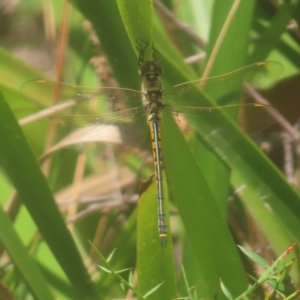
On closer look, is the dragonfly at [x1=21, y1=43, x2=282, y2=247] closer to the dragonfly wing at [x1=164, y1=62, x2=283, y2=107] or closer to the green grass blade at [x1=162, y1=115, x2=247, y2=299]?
the dragonfly wing at [x1=164, y1=62, x2=283, y2=107]

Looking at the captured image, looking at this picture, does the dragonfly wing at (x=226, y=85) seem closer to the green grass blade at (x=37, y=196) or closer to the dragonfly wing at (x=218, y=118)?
the dragonfly wing at (x=218, y=118)

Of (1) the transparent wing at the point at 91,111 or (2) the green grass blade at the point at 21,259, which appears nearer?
(2) the green grass blade at the point at 21,259

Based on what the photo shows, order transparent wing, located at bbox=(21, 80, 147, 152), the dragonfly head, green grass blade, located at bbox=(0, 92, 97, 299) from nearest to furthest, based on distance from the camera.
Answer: green grass blade, located at bbox=(0, 92, 97, 299) < the dragonfly head < transparent wing, located at bbox=(21, 80, 147, 152)

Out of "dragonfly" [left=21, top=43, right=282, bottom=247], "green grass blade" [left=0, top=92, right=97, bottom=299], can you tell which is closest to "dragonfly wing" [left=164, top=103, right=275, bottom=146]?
"dragonfly" [left=21, top=43, right=282, bottom=247]

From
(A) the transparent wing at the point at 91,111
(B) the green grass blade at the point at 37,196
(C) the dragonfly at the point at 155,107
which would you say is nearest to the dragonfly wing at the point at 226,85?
(C) the dragonfly at the point at 155,107

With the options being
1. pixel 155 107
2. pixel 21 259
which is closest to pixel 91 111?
pixel 155 107

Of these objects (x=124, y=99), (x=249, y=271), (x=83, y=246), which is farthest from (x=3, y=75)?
(x=249, y=271)

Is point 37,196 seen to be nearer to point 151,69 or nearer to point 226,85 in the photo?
point 151,69

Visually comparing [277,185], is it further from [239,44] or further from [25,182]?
[25,182]
